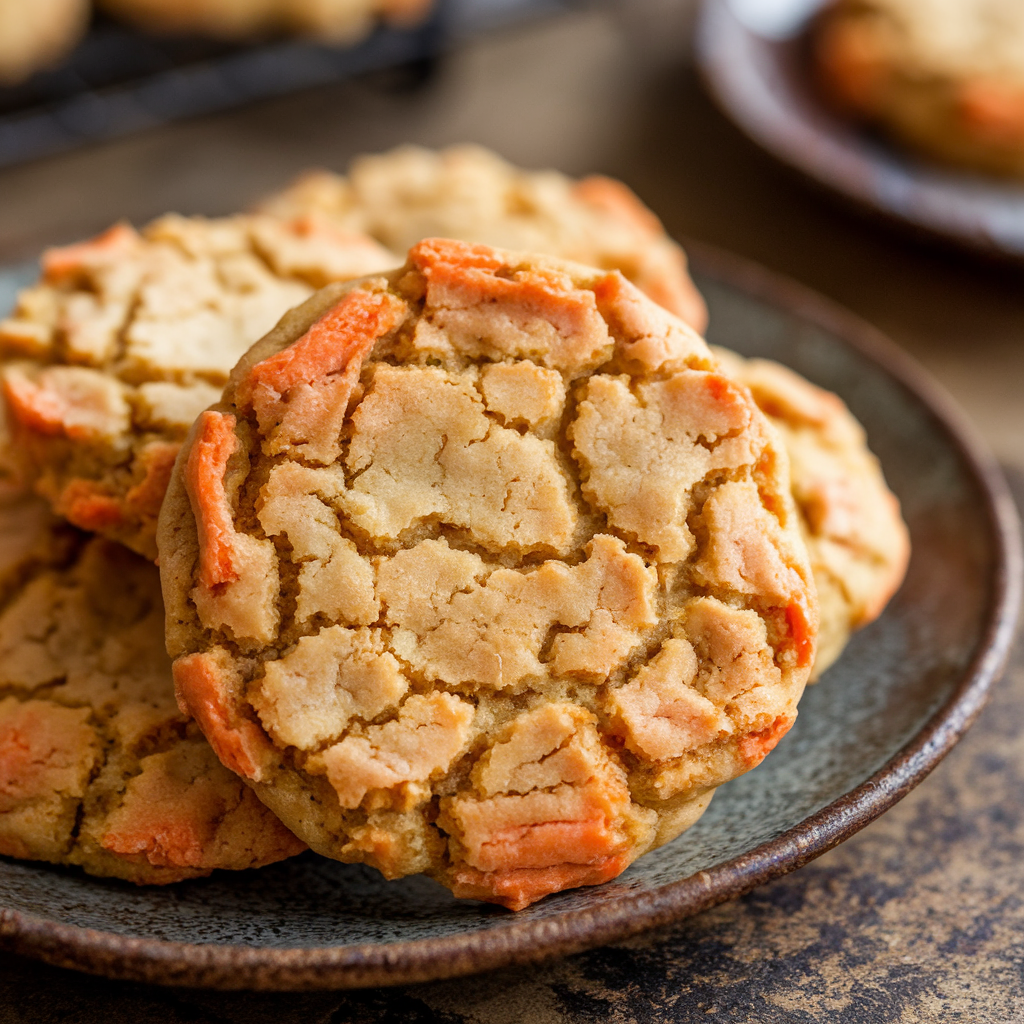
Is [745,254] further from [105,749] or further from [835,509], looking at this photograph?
[105,749]

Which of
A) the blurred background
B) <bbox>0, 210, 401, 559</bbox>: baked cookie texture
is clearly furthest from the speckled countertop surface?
<bbox>0, 210, 401, 559</bbox>: baked cookie texture

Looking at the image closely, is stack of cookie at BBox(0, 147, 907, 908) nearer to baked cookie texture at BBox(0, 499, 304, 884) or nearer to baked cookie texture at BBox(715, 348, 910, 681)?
baked cookie texture at BBox(0, 499, 304, 884)

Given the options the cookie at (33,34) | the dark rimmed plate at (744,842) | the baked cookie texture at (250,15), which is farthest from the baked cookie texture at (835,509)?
the cookie at (33,34)

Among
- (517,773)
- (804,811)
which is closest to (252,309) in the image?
(517,773)

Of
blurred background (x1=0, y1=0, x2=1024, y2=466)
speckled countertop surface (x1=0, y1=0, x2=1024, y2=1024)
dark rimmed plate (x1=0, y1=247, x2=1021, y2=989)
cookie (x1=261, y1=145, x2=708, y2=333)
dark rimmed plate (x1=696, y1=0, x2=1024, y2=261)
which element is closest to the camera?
dark rimmed plate (x1=0, y1=247, x2=1021, y2=989)

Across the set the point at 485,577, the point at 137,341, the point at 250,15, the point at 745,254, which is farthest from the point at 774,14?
the point at 485,577

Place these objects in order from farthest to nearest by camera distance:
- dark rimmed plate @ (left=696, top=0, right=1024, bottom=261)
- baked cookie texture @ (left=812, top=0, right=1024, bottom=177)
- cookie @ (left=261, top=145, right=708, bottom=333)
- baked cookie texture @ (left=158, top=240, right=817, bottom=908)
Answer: baked cookie texture @ (left=812, top=0, right=1024, bottom=177), dark rimmed plate @ (left=696, top=0, right=1024, bottom=261), cookie @ (left=261, top=145, right=708, bottom=333), baked cookie texture @ (left=158, top=240, right=817, bottom=908)
